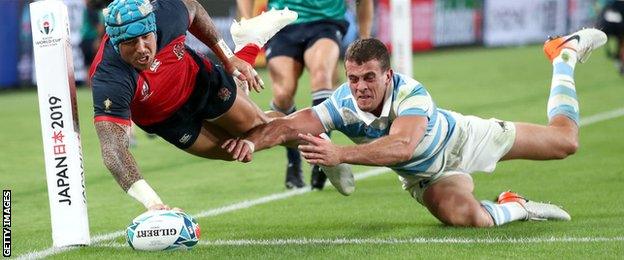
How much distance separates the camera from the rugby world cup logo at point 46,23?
23.0 feet

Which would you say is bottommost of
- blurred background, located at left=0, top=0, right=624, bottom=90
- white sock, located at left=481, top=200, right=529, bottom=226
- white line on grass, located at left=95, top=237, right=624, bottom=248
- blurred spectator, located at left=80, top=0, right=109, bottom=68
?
blurred background, located at left=0, top=0, right=624, bottom=90

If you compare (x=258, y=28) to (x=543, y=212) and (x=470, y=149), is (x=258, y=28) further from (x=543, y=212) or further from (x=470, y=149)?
(x=543, y=212)

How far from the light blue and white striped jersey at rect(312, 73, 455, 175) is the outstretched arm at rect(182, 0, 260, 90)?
0.62 meters

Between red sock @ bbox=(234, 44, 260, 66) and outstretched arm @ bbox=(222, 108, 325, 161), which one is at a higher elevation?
red sock @ bbox=(234, 44, 260, 66)

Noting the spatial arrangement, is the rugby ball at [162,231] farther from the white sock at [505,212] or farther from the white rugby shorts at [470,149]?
the white sock at [505,212]

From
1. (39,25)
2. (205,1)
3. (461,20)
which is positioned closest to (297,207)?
(39,25)

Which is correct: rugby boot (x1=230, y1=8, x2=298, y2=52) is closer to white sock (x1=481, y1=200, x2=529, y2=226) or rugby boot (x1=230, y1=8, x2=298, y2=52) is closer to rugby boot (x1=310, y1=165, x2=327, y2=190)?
rugby boot (x1=310, y1=165, x2=327, y2=190)

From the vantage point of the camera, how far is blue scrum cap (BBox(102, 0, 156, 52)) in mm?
7039

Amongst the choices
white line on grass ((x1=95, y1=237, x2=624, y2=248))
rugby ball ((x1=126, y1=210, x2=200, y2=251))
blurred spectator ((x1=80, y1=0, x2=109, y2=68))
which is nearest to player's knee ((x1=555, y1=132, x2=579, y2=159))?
white line on grass ((x1=95, y1=237, x2=624, y2=248))

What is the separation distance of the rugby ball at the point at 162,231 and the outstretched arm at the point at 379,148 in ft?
2.63

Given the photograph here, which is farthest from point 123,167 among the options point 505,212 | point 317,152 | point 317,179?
point 317,179

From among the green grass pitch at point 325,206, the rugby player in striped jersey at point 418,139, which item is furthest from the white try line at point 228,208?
the rugby player in striped jersey at point 418,139

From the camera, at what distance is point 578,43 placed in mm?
9398

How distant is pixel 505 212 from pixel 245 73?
2.02 m
